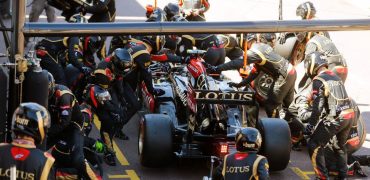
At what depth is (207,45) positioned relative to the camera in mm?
14070

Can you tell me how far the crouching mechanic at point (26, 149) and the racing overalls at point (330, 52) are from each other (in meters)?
7.23

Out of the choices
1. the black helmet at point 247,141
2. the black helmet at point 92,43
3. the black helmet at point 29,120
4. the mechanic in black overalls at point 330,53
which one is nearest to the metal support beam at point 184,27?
the black helmet at point 29,120

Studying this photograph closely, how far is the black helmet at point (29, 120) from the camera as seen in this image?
6.67m

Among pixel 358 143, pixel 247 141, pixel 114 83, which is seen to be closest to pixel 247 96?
pixel 358 143

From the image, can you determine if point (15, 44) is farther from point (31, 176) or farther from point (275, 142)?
point (275, 142)

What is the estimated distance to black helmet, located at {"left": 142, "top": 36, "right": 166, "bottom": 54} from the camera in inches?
517

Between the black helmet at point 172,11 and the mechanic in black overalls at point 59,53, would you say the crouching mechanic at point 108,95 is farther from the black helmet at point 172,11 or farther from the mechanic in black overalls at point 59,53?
the black helmet at point 172,11

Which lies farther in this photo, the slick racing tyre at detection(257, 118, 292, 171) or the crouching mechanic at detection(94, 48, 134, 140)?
the crouching mechanic at detection(94, 48, 134, 140)

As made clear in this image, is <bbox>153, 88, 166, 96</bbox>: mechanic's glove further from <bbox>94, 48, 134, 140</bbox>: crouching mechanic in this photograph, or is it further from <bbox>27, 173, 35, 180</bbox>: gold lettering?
<bbox>27, 173, 35, 180</bbox>: gold lettering

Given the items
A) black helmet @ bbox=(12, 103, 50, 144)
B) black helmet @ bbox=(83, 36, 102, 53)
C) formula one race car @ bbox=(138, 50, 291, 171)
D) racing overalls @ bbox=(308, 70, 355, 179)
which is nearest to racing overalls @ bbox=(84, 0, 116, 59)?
black helmet @ bbox=(83, 36, 102, 53)

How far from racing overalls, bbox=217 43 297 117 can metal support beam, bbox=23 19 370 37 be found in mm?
5076

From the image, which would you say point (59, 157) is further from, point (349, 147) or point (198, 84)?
point (349, 147)

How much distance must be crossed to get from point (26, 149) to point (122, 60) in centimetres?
490

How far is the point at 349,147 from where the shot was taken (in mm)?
11305
